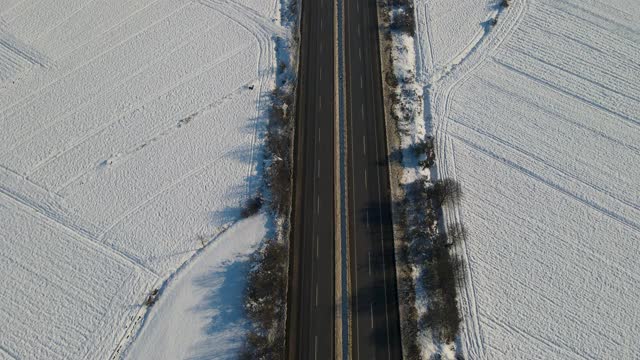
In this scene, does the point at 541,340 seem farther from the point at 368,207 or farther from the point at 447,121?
the point at 447,121

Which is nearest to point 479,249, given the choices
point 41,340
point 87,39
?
point 41,340

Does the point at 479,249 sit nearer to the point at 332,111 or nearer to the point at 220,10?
the point at 332,111

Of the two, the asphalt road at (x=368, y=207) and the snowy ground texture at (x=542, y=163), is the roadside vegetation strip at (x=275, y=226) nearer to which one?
the asphalt road at (x=368, y=207)

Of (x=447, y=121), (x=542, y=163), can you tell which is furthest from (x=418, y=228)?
(x=542, y=163)

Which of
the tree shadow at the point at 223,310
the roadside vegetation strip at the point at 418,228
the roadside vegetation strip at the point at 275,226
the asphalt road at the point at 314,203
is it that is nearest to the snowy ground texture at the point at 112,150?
the roadside vegetation strip at the point at 275,226

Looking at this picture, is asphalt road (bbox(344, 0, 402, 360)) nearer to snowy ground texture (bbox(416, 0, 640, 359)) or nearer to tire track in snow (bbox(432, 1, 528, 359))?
tire track in snow (bbox(432, 1, 528, 359))
